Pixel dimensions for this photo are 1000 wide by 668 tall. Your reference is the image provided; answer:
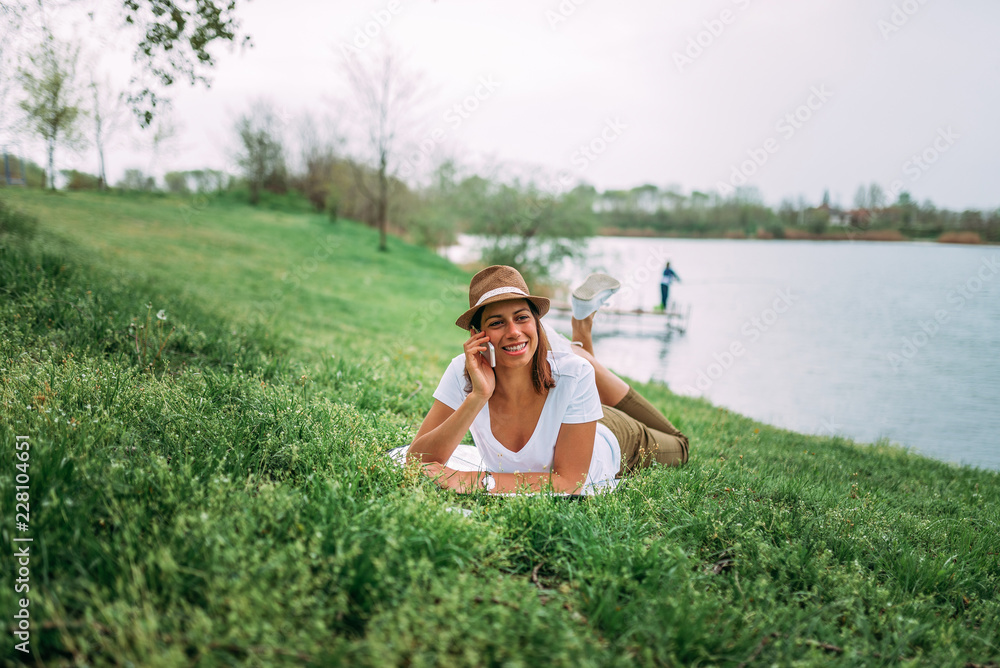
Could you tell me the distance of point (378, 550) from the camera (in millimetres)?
2201

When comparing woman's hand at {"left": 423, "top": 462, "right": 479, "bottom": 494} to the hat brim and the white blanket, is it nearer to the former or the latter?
the white blanket

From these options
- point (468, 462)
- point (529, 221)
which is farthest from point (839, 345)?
point (468, 462)

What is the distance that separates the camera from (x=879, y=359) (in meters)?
17.6

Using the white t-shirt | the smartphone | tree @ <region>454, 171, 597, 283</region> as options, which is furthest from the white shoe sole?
tree @ <region>454, 171, 597, 283</region>

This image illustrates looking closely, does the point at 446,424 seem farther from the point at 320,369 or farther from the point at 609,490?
the point at 320,369

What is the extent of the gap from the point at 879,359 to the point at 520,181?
22.5 metres

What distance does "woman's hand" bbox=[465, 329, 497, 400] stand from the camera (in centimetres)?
Result: 302

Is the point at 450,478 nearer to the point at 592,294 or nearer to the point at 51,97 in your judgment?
the point at 592,294

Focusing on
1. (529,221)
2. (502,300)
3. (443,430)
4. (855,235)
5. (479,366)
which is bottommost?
(443,430)

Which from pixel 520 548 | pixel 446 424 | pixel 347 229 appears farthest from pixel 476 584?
pixel 347 229

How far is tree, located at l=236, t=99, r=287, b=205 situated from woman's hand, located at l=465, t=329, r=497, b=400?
47064mm

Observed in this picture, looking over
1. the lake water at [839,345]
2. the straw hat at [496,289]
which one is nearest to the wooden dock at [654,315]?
the lake water at [839,345]

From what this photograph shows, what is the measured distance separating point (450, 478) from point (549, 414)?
0.71 m

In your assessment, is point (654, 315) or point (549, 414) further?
point (654, 315)
